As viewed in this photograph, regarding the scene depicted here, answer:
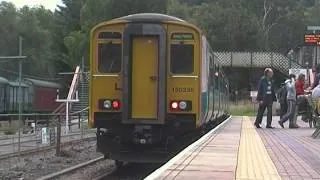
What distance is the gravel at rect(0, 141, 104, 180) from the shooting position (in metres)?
14.3

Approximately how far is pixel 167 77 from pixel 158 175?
6.32m

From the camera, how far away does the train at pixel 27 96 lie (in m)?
39.2

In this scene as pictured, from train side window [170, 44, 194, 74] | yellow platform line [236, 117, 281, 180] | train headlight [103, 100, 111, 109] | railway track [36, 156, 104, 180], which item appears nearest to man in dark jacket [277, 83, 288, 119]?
railway track [36, 156, 104, 180]

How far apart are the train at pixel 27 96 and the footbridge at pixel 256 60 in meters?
21.9

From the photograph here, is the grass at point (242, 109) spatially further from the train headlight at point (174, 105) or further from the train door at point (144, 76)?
the train door at point (144, 76)

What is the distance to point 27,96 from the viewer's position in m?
42.5

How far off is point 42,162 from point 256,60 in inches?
2050

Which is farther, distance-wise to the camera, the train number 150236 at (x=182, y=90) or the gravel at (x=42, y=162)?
the gravel at (x=42, y=162)

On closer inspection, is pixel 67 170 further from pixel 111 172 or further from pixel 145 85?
pixel 145 85

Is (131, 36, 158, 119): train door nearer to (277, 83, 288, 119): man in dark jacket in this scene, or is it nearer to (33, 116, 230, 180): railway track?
(33, 116, 230, 180): railway track

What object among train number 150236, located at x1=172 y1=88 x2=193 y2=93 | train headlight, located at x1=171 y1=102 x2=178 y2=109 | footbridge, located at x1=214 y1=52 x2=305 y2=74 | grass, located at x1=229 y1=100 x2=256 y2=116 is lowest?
grass, located at x1=229 y1=100 x2=256 y2=116

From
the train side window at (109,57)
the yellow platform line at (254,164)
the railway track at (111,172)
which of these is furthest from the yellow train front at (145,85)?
the yellow platform line at (254,164)

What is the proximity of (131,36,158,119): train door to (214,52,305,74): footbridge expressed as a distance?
5162 cm

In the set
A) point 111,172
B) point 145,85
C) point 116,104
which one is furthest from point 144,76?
point 111,172
